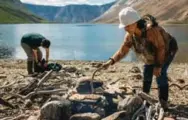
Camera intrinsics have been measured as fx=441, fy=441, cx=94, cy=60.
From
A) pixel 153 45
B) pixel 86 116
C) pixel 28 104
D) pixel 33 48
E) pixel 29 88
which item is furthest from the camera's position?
pixel 33 48

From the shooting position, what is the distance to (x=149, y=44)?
31.8ft

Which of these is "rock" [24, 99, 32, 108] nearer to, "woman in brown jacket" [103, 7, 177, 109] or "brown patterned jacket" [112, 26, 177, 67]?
"woman in brown jacket" [103, 7, 177, 109]

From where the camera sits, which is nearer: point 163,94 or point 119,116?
point 119,116

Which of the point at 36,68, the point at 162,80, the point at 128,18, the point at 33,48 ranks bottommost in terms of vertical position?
the point at 162,80

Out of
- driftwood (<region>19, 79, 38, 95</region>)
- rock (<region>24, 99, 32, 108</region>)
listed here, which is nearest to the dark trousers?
rock (<region>24, 99, 32, 108</region>)

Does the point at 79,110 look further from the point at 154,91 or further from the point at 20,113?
the point at 154,91

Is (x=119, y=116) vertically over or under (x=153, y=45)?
under

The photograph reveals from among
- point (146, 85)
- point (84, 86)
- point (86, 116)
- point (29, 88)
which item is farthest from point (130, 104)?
point (29, 88)

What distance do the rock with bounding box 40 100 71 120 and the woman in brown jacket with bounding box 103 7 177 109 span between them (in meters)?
1.89

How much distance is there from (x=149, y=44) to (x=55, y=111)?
2.61 metres

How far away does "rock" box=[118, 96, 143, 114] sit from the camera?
902 cm

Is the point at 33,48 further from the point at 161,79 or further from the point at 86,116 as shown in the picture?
the point at 86,116

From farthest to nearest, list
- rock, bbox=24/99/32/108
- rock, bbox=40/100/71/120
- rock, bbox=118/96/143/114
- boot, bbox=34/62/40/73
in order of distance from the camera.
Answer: boot, bbox=34/62/40/73 < rock, bbox=24/99/32/108 < rock, bbox=118/96/143/114 < rock, bbox=40/100/71/120

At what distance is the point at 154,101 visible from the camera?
33.0 feet
